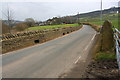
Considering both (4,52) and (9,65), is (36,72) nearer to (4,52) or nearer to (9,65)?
(9,65)

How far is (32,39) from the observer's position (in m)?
19.9

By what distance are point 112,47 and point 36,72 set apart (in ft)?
15.9

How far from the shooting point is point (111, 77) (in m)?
6.10

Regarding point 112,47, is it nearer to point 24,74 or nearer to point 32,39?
point 24,74

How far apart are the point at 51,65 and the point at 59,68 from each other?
78cm

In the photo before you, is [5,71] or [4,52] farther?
[4,52]

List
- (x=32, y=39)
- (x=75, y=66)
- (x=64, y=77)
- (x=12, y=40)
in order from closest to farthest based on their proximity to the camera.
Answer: (x=64, y=77) → (x=75, y=66) → (x=12, y=40) → (x=32, y=39)

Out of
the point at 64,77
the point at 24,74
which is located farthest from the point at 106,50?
the point at 24,74

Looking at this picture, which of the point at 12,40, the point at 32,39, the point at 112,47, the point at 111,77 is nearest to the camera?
the point at 111,77

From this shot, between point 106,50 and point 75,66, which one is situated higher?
point 106,50

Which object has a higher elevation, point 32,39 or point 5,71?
point 32,39

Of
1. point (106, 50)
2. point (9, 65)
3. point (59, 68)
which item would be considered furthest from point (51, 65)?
point (106, 50)

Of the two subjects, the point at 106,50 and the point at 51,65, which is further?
the point at 106,50

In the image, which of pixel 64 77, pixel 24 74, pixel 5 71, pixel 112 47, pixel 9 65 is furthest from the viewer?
pixel 112 47
